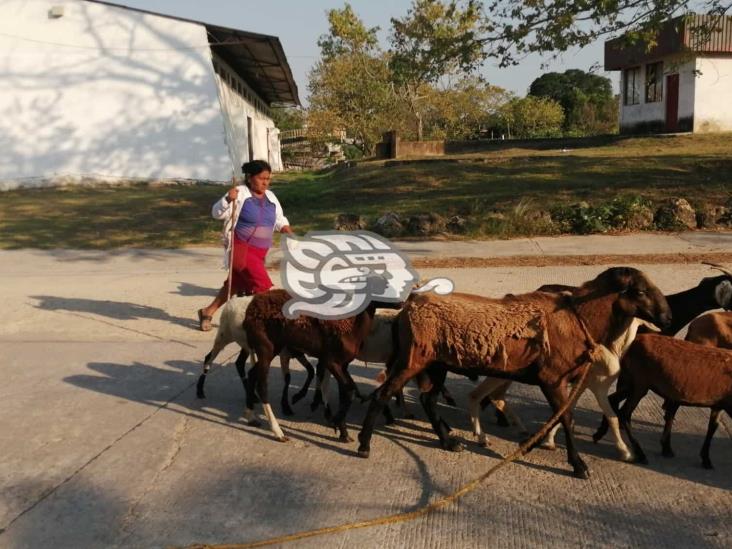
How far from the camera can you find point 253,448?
483 cm

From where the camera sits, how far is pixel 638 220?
44.1ft

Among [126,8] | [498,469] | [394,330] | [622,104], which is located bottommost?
[498,469]

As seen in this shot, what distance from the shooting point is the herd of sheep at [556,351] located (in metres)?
4.39

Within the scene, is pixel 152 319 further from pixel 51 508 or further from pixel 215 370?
pixel 51 508

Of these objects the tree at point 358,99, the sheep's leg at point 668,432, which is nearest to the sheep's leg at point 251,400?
the sheep's leg at point 668,432

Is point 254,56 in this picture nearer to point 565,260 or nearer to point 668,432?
point 565,260

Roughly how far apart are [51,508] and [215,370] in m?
2.59

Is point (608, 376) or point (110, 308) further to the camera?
point (110, 308)

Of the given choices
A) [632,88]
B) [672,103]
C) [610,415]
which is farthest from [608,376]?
[632,88]

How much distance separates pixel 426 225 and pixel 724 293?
351 inches

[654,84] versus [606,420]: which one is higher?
[654,84]

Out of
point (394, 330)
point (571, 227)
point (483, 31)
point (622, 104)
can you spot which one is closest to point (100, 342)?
point (394, 330)

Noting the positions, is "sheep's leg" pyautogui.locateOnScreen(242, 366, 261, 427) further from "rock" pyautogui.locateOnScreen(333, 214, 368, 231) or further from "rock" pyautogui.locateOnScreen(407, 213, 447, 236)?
"rock" pyautogui.locateOnScreen(333, 214, 368, 231)

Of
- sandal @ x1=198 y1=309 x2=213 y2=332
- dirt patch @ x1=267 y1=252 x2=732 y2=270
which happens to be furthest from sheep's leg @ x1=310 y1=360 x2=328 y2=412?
dirt patch @ x1=267 y1=252 x2=732 y2=270
